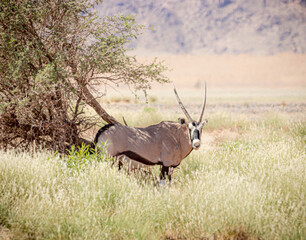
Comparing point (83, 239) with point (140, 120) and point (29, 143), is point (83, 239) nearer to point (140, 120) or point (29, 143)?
point (29, 143)

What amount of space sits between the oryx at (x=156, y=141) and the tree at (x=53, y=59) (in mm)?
1227

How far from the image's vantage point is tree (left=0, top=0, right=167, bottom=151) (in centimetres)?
590

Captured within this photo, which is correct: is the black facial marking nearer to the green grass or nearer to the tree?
the green grass

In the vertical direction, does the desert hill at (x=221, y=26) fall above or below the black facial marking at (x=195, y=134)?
above

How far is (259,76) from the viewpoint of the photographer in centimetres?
10625

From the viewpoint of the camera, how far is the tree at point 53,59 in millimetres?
5898

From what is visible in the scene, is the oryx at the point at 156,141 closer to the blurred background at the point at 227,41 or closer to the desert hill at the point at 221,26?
the blurred background at the point at 227,41

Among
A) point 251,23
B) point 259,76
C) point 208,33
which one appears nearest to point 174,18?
point 208,33

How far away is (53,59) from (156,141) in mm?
2580

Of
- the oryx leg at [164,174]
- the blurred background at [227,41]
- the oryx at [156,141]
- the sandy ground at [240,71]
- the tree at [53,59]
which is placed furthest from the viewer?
the blurred background at [227,41]

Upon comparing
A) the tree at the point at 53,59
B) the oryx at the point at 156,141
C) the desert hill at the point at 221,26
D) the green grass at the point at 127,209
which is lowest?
the green grass at the point at 127,209

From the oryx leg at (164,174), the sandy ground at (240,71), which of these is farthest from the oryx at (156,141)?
the sandy ground at (240,71)

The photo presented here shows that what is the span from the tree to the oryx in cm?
123

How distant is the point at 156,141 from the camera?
587 cm
